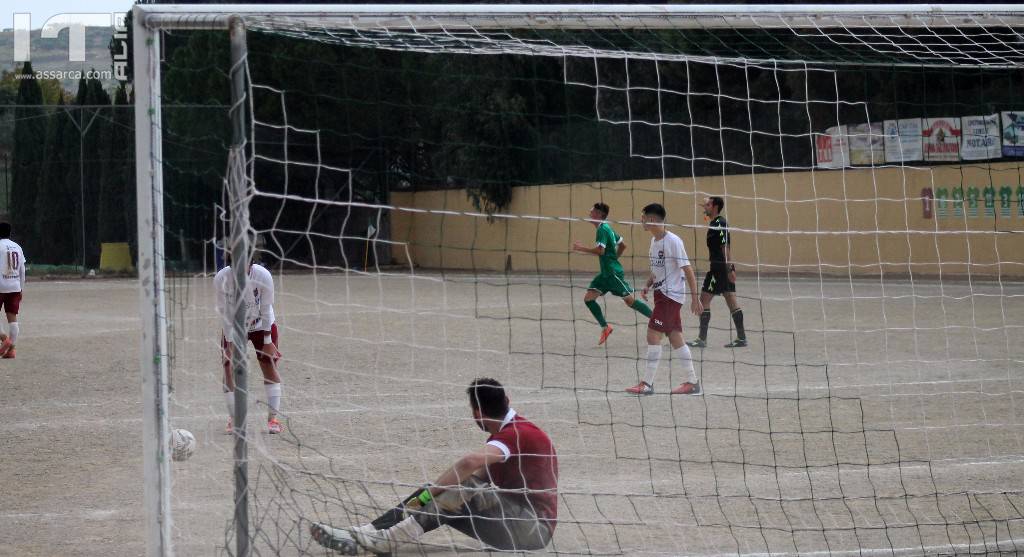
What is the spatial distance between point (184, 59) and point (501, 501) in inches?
477

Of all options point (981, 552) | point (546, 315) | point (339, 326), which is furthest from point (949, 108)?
point (981, 552)

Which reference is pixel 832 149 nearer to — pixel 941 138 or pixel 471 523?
pixel 941 138

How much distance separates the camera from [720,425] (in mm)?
8258

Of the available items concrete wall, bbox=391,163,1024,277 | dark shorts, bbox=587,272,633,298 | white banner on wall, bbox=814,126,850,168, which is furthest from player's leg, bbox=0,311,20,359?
white banner on wall, bbox=814,126,850,168

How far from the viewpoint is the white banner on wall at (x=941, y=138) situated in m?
16.0

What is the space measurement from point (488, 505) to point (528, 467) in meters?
0.26

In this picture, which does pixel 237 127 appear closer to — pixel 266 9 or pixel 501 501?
pixel 266 9

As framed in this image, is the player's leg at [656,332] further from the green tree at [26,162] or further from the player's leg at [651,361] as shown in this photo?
the green tree at [26,162]

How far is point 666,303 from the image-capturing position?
9.59 meters

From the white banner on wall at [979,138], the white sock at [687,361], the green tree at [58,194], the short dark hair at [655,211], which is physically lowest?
the white sock at [687,361]

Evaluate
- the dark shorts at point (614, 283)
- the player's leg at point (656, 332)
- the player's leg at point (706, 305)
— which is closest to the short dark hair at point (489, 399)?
the player's leg at point (656, 332)

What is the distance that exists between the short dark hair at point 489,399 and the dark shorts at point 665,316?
4409 mm

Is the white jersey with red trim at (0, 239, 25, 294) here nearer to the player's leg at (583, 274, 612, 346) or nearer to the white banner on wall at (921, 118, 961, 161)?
the player's leg at (583, 274, 612, 346)

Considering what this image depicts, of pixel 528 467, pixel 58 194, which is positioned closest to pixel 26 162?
pixel 58 194
